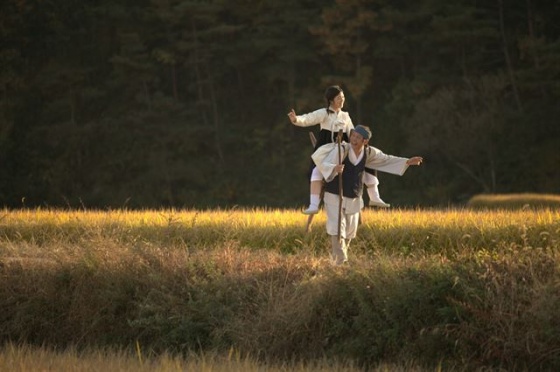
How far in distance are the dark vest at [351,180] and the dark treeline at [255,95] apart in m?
20.1

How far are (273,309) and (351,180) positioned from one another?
202 cm

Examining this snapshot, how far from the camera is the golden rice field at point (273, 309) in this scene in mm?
7727

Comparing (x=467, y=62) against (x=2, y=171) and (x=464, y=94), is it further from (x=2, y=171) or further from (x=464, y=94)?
(x=2, y=171)

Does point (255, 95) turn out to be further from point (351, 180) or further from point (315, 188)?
point (351, 180)

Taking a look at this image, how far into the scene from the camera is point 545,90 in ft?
102

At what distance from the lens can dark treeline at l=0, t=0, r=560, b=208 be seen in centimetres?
3086

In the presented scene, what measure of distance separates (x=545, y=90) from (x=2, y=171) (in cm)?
1947

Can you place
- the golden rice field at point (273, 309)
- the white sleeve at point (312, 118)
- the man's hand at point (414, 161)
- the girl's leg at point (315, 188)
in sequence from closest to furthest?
1. the golden rice field at point (273, 309)
2. the man's hand at point (414, 161)
3. the girl's leg at point (315, 188)
4. the white sleeve at point (312, 118)

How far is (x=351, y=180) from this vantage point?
1020cm

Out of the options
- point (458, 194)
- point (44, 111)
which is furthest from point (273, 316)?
point (44, 111)

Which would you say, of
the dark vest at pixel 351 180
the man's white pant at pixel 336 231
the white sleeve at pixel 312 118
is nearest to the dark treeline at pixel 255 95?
the white sleeve at pixel 312 118

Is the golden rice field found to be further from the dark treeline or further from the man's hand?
the dark treeline

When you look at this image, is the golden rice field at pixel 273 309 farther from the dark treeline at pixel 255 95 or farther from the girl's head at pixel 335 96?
Result: the dark treeline at pixel 255 95

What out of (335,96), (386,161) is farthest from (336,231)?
(335,96)
